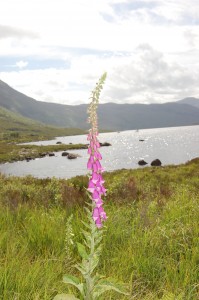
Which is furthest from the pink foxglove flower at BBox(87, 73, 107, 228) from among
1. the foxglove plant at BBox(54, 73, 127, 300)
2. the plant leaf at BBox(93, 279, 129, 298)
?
the plant leaf at BBox(93, 279, 129, 298)

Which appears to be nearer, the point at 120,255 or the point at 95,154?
the point at 95,154

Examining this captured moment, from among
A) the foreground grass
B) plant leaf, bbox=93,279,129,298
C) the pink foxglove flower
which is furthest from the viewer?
the foreground grass

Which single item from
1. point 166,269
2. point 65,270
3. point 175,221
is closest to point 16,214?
point 65,270

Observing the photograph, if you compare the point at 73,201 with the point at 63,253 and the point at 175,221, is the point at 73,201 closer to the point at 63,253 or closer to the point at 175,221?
the point at 175,221

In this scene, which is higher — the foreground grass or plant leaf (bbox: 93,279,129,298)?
plant leaf (bbox: 93,279,129,298)

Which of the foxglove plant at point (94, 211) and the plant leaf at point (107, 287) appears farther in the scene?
the plant leaf at point (107, 287)

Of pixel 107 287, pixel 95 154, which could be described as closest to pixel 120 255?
pixel 107 287

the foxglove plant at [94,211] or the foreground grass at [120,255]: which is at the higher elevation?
the foxglove plant at [94,211]

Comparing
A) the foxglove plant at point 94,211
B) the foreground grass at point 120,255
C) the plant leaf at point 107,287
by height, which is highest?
the foxglove plant at point 94,211

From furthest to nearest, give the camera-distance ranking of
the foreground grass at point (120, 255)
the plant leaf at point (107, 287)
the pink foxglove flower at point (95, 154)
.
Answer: the foreground grass at point (120, 255), the plant leaf at point (107, 287), the pink foxglove flower at point (95, 154)

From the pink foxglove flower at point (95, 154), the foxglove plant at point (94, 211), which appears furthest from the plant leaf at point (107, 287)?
the pink foxglove flower at point (95, 154)

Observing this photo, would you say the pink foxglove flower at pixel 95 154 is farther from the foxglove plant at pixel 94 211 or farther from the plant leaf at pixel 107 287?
the plant leaf at pixel 107 287

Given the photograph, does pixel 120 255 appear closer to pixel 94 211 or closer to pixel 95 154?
pixel 94 211

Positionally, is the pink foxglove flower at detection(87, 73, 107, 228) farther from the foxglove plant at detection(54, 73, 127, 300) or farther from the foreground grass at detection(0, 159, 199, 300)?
the foreground grass at detection(0, 159, 199, 300)
